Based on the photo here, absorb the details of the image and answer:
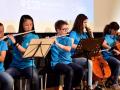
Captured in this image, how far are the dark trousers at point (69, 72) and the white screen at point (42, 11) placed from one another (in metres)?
0.75

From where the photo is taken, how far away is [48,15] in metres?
4.77

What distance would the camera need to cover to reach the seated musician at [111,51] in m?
4.95

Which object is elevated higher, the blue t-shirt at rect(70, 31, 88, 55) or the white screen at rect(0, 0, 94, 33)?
the white screen at rect(0, 0, 94, 33)

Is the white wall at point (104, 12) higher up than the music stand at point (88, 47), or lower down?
higher up

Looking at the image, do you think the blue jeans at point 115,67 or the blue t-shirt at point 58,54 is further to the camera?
the blue jeans at point 115,67

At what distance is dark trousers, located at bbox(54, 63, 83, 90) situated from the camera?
4.12 meters

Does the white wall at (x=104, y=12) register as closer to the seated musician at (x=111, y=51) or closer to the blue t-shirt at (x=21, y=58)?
the seated musician at (x=111, y=51)

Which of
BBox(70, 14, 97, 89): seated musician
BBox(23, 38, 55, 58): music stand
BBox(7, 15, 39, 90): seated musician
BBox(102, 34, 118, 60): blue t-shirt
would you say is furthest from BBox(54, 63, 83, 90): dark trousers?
BBox(102, 34, 118, 60): blue t-shirt

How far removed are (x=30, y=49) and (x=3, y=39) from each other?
341mm

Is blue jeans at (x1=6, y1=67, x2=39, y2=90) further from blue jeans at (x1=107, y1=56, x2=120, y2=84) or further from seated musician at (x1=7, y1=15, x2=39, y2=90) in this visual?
blue jeans at (x1=107, y1=56, x2=120, y2=84)

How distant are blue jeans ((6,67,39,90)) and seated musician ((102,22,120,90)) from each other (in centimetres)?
153

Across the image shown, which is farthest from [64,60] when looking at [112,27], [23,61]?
[112,27]

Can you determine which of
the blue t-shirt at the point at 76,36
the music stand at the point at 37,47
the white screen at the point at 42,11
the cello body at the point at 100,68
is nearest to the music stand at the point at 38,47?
the music stand at the point at 37,47

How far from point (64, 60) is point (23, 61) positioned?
26.3 inches
